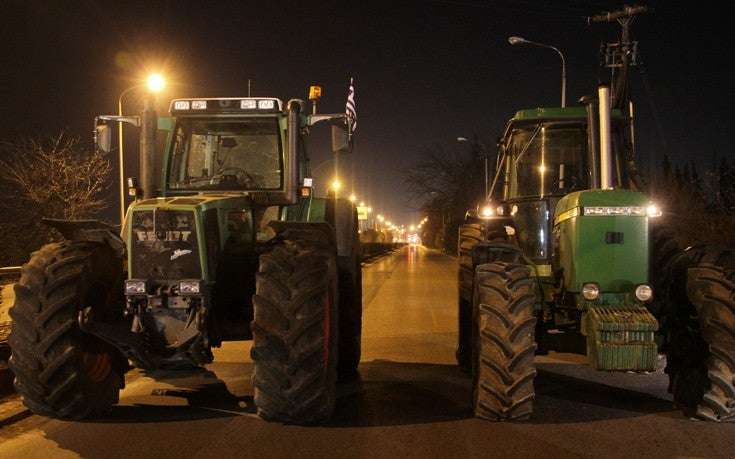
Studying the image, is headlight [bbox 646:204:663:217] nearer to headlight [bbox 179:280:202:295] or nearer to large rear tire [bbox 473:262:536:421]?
large rear tire [bbox 473:262:536:421]

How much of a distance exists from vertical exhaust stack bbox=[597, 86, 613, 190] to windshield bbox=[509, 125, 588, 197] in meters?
1.43

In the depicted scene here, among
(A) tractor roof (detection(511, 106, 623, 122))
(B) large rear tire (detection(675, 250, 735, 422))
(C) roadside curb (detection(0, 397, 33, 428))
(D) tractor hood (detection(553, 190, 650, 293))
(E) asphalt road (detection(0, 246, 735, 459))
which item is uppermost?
(A) tractor roof (detection(511, 106, 623, 122))

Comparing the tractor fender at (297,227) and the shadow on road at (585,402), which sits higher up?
the tractor fender at (297,227)

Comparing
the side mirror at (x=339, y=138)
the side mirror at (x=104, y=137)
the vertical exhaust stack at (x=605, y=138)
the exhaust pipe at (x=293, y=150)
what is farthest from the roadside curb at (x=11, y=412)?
the vertical exhaust stack at (x=605, y=138)

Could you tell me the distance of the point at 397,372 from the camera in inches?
392

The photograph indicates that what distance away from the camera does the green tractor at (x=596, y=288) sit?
6.85 m

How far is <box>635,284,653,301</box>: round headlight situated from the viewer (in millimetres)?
7449

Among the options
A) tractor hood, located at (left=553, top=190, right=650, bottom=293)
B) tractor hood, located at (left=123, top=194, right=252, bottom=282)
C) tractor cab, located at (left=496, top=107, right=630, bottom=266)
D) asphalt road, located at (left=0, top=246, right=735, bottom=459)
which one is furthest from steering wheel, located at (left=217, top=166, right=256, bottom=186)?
tractor hood, located at (left=553, top=190, right=650, bottom=293)

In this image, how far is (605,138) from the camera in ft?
26.7

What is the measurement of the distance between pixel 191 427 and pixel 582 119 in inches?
238

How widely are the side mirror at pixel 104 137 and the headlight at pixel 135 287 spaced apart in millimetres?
2569

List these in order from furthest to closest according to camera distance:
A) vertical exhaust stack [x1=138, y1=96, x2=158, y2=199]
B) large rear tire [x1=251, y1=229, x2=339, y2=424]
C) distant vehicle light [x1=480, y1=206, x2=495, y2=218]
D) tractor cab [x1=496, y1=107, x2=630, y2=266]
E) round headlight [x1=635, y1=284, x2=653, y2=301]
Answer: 1. distant vehicle light [x1=480, y1=206, x2=495, y2=218]
2. tractor cab [x1=496, y1=107, x2=630, y2=266]
3. vertical exhaust stack [x1=138, y1=96, x2=158, y2=199]
4. round headlight [x1=635, y1=284, x2=653, y2=301]
5. large rear tire [x1=251, y1=229, x2=339, y2=424]

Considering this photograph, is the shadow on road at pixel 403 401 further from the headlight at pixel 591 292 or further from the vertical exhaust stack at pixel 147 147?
the vertical exhaust stack at pixel 147 147

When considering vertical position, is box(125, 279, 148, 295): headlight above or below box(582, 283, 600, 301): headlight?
above
